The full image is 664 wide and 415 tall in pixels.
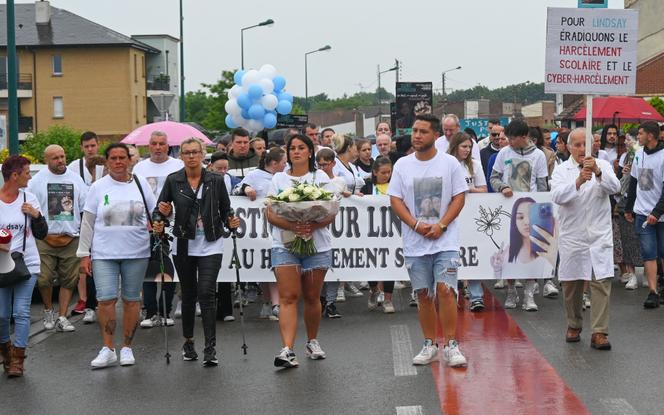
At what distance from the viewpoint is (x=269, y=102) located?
88.1ft

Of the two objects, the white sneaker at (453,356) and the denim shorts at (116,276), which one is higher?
the denim shorts at (116,276)

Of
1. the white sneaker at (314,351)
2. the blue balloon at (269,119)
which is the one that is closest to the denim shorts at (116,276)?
the white sneaker at (314,351)

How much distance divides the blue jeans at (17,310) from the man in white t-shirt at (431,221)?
3.38 m

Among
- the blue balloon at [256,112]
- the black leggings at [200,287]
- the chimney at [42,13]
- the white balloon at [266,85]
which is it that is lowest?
the black leggings at [200,287]

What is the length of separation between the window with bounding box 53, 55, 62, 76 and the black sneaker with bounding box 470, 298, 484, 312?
72.9 m

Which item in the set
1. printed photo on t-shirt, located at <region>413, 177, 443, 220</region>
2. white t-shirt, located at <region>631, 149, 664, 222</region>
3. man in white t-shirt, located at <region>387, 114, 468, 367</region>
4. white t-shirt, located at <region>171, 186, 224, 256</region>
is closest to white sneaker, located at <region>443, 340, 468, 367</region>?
man in white t-shirt, located at <region>387, 114, 468, 367</region>

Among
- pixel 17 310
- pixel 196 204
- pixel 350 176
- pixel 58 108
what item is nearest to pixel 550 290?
pixel 350 176

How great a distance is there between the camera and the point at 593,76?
439 inches

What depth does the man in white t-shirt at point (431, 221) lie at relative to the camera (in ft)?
31.3

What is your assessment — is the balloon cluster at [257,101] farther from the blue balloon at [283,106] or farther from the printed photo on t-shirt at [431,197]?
the printed photo on t-shirt at [431,197]

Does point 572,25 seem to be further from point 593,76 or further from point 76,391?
point 76,391

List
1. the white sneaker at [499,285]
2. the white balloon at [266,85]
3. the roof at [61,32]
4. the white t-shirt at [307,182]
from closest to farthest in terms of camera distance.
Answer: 1. the white t-shirt at [307,182]
2. the white sneaker at [499,285]
3. the white balloon at [266,85]
4. the roof at [61,32]

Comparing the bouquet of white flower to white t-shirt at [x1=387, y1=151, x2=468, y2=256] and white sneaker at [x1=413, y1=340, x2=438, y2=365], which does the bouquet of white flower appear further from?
white sneaker at [x1=413, y1=340, x2=438, y2=365]

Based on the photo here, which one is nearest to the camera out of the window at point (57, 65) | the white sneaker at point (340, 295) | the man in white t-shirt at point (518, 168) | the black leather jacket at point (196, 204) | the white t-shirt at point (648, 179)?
the black leather jacket at point (196, 204)
